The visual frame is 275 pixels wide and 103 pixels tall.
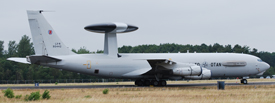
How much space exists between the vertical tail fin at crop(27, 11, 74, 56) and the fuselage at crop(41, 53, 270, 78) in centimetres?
132

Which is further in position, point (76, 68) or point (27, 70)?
point (27, 70)

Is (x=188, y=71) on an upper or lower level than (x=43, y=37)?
lower

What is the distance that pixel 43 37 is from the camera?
116ft

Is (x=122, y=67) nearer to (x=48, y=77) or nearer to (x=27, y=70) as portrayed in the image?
(x=48, y=77)

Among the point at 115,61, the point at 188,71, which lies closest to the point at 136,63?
the point at 115,61

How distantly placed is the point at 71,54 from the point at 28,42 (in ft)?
227

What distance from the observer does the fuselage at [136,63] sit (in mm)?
35594

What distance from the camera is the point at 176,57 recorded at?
126ft

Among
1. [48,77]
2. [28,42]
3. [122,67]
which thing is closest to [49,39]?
[122,67]

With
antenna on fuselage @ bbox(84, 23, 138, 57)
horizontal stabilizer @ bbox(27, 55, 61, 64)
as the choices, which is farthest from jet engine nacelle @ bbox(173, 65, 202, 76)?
horizontal stabilizer @ bbox(27, 55, 61, 64)

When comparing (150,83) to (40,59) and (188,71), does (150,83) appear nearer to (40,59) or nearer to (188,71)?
(188,71)

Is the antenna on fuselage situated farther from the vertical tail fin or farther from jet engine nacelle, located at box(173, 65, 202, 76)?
jet engine nacelle, located at box(173, 65, 202, 76)

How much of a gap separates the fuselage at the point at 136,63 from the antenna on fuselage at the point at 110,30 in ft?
2.74

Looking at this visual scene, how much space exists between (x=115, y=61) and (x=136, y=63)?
2.23 meters
